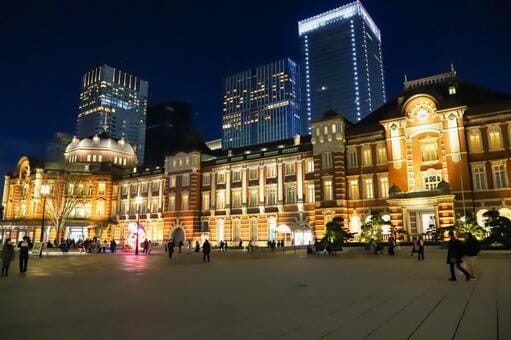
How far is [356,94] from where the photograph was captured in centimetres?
14812

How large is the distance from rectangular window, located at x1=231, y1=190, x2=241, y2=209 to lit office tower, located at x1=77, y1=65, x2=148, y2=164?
410 feet

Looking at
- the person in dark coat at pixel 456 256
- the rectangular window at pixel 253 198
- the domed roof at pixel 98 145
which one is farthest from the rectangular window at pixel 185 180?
the person in dark coat at pixel 456 256

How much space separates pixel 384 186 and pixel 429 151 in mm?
5780

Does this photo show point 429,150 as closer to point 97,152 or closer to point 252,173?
point 252,173

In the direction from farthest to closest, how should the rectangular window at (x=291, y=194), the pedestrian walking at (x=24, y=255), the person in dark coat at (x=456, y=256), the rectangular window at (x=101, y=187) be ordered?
the rectangular window at (x=101, y=187) < the rectangular window at (x=291, y=194) < the pedestrian walking at (x=24, y=255) < the person in dark coat at (x=456, y=256)

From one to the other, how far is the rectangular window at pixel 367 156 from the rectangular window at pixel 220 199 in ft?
68.9

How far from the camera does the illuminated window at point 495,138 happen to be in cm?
3638

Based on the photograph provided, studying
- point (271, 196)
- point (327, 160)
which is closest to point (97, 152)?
point (271, 196)

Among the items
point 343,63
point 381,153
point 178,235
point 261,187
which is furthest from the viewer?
point 343,63

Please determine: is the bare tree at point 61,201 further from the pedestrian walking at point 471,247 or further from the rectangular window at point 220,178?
the pedestrian walking at point 471,247

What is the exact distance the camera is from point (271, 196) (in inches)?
2020

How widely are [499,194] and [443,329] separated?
34.8m

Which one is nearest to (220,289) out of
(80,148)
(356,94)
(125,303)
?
(125,303)

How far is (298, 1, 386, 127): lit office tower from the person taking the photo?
148875 mm
